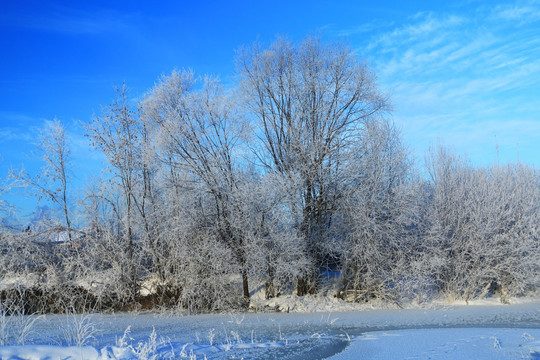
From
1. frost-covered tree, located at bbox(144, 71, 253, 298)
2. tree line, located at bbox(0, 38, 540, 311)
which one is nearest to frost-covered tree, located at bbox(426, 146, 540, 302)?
tree line, located at bbox(0, 38, 540, 311)

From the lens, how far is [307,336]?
11.3m

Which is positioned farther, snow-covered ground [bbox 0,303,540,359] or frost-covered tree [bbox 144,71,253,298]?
frost-covered tree [bbox 144,71,253,298]

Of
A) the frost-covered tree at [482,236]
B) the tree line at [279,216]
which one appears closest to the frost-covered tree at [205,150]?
the tree line at [279,216]

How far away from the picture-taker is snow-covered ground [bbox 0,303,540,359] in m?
7.98

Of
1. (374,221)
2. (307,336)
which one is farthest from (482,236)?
(307,336)

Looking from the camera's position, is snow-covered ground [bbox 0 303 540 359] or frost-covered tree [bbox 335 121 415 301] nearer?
snow-covered ground [bbox 0 303 540 359]

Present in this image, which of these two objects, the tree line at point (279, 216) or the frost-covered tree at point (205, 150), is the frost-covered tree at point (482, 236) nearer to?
the tree line at point (279, 216)

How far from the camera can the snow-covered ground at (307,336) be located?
7.98 m

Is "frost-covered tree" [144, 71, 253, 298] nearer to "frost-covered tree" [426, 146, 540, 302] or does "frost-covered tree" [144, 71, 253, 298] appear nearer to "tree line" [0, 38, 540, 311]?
"tree line" [0, 38, 540, 311]

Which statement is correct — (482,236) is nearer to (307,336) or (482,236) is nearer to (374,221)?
(374,221)

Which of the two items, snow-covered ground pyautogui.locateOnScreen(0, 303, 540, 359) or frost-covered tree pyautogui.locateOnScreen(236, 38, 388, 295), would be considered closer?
snow-covered ground pyautogui.locateOnScreen(0, 303, 540, 359)

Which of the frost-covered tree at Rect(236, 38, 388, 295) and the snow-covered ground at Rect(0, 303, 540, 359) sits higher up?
the frost-covered tree at Rect(236, 38, 388, 295)

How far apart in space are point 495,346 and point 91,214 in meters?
16.9

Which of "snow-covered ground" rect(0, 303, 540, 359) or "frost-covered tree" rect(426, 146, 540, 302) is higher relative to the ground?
"frost-covered tree" rect(426, 146, 540, 302)
